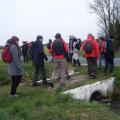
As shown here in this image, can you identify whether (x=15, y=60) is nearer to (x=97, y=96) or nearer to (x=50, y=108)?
(x=50, y=108)

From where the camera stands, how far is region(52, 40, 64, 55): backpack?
18609 mm

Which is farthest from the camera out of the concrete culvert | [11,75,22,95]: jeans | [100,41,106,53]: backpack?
[100,41,106,53]: backpack

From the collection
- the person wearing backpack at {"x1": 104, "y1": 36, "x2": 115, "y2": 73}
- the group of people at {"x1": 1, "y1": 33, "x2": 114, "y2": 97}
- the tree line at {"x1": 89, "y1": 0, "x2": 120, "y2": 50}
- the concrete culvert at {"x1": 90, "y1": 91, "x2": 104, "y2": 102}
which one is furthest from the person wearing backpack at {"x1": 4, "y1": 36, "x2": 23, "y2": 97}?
the tree line at {"x1": 89, "y1": 0, "x2": 120, "y2": 50}

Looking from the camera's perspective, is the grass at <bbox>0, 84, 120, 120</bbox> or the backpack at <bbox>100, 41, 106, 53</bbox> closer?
the grass at <bbox>0, 84, 120, 120</bbox>

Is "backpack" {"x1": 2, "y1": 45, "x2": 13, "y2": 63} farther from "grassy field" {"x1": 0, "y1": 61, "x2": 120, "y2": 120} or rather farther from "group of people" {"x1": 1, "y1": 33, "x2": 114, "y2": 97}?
"grassy field" {"x1": 0, "y1": 61, "x2": 120, "y2": 120}

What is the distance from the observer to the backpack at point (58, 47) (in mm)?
18609

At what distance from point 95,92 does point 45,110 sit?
591cm

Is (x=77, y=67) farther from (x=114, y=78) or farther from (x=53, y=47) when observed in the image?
(x=53, y=47)

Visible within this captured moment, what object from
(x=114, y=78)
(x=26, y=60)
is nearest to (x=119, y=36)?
(x=26, y=60)

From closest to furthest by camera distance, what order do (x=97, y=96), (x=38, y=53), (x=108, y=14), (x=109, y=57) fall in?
(x=38, y=53), (x=97, y=96), (x=109, y=57), (x=108, y=14)

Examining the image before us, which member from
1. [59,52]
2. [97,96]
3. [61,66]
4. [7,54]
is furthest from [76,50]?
[7,54]

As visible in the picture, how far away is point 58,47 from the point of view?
18.7 metres

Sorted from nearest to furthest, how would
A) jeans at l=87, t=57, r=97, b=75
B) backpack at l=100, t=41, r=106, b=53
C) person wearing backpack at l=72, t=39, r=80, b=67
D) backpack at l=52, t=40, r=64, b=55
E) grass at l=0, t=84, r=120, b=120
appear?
grass at l=0, t=84, r=120, b=120 < backpack at l=52, t=40, r=64, b=55 < jeans at l=87, t=57, r=97, b=75 < backpack at l=100, t=41, r=106, b=53 < person wearing backpack at l=72, t=39, r=80, b=67

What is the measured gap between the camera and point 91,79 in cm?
2117
